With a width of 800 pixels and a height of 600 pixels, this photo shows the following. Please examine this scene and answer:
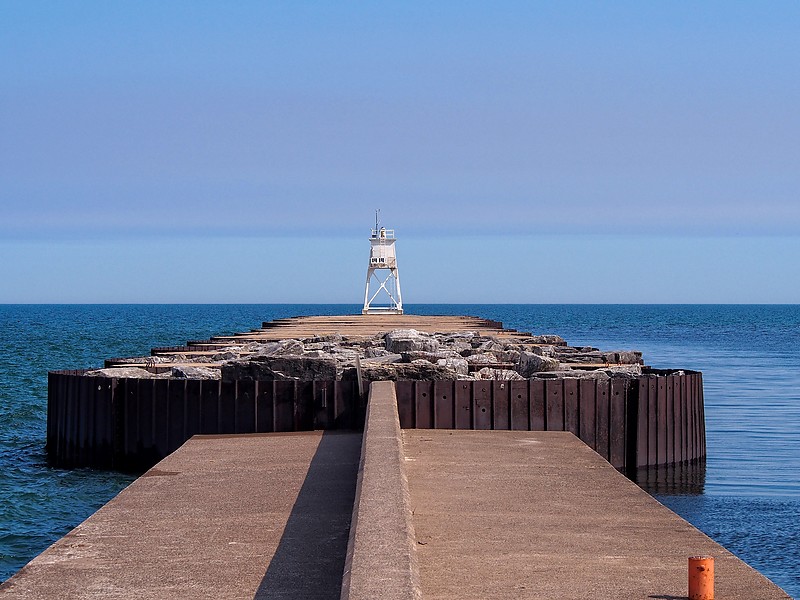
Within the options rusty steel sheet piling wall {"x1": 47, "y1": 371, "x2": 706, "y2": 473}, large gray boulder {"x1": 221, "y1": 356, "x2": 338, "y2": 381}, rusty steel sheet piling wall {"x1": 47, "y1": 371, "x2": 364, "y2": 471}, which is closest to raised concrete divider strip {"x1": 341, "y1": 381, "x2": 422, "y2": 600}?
rusty steel sheet piling wall {"x1": 47, "y1": 371, "x2": 706, "y2": 473}

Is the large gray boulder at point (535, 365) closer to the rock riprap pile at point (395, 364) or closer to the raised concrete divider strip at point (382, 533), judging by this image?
the rock riprap pile at point (395, 364)

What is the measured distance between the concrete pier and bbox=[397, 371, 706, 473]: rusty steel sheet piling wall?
6.51 ft

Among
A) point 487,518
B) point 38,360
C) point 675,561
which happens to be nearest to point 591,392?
point 487,518

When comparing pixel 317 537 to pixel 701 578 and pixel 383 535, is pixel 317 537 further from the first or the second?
pixel 701 578

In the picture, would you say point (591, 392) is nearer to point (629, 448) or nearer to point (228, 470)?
point (629, 448)

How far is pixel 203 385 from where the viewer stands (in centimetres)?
1280

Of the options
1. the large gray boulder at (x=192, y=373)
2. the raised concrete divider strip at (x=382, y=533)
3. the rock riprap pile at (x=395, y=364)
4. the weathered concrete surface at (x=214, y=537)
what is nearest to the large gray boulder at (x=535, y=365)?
the rock riprap pile at (x=395, y=364)

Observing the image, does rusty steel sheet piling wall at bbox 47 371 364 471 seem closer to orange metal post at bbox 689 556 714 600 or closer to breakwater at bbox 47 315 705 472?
breakwater at bbox 47 315 705 472

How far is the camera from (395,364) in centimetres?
1306

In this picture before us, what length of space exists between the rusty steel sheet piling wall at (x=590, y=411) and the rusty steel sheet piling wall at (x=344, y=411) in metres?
0.01

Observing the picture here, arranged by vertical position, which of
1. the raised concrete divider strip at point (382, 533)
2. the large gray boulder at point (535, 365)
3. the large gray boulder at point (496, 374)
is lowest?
the raised concrete divider strip at point (382, 533)

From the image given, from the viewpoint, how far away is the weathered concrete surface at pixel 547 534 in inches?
226

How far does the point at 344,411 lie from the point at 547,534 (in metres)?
5.46

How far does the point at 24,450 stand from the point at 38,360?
27.5m
